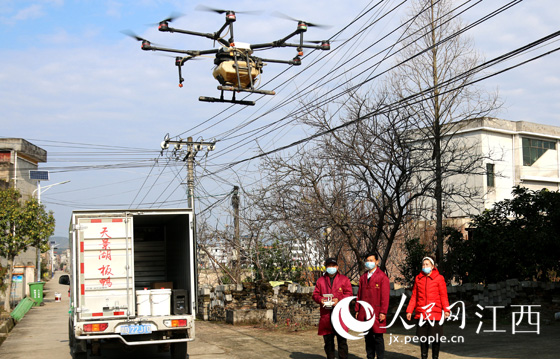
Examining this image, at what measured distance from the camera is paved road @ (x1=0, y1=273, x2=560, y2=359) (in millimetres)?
10805

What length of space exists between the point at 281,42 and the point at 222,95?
1699mm

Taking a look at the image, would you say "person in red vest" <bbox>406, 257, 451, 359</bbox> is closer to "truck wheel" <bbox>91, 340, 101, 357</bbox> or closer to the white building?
"truck wheel" <bbox>91, 340, 101, 357</bbox>

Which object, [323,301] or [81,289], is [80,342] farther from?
[323,301]

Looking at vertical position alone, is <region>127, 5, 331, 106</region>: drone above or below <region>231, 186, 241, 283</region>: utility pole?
above

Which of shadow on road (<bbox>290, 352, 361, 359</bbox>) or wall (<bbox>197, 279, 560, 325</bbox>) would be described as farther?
wall (<bbox>197, 279, 560, 325</bbox>)

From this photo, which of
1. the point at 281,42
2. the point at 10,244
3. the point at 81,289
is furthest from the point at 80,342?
the point at 10,244

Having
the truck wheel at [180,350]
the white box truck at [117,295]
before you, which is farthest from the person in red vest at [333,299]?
the truck wheel at [180,350]

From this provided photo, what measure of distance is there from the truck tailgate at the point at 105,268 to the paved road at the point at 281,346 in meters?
0.92

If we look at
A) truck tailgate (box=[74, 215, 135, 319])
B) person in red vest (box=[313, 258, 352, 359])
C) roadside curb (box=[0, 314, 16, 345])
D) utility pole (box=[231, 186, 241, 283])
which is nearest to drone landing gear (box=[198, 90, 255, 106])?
truck tailgate (box=[74, 215, 135, 319])

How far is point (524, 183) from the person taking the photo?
4122 centimetres

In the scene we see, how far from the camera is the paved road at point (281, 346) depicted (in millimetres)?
10805

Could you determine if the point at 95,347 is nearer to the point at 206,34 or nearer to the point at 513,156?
the point at 206,34

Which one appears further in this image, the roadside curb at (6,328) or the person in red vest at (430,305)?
the roadside curb at (6,328)

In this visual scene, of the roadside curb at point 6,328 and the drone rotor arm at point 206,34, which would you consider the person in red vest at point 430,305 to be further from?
the roadside curb at point 6,328
